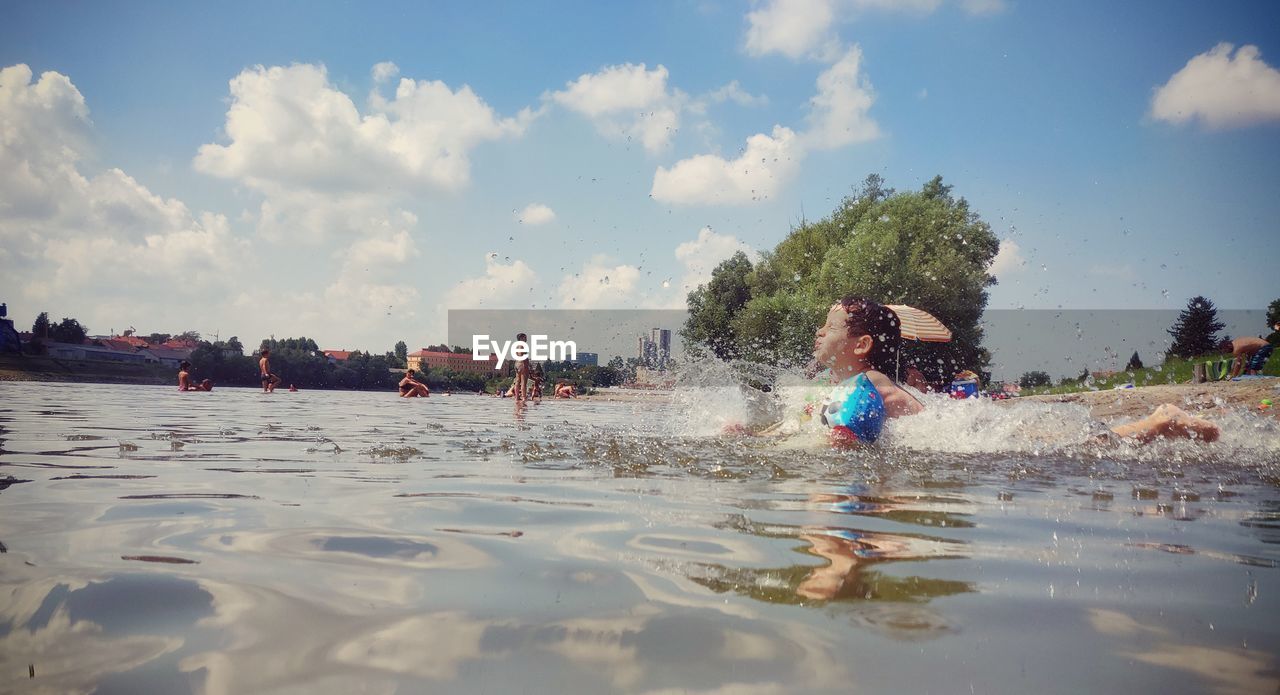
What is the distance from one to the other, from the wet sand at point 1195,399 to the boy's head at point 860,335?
651 centimetres

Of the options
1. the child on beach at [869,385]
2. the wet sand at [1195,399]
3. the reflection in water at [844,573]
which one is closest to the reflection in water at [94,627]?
the reflection in water at [844,573]

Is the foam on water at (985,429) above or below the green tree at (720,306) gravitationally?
below

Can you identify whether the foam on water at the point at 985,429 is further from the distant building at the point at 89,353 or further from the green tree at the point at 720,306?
the distant building at the point at 89,353

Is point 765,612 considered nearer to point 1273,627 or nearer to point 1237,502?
point 1273,627

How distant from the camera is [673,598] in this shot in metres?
1.72

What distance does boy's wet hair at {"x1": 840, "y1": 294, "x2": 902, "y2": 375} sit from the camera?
6.10 meters

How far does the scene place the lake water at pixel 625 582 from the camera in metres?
1.32

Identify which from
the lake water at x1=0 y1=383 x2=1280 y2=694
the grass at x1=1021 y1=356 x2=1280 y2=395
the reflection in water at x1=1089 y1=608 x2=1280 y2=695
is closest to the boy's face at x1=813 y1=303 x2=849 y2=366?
the lake water at x1=0 y1=383 x2=1280 y2=694

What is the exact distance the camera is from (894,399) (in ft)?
18.9

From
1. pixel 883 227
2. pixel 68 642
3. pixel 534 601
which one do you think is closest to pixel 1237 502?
pixel 534 601

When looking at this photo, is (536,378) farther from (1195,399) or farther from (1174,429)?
(1174,429)

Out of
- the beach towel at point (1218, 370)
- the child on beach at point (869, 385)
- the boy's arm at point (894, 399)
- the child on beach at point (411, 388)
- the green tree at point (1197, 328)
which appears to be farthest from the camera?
the green tree at point (1197, 328)

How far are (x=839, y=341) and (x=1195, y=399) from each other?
877 centimetres

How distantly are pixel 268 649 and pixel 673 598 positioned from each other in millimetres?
867
